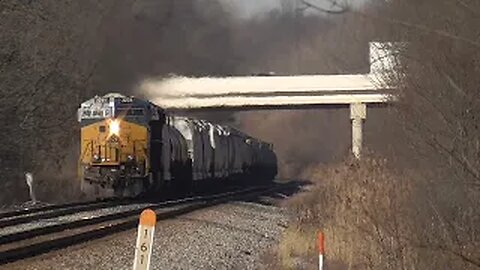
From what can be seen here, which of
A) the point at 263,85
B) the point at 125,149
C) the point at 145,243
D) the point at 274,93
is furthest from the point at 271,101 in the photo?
the point at 145,243

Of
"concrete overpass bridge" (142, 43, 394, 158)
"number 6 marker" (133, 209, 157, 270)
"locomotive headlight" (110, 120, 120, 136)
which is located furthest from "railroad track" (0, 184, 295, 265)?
"concrete overpass bridge" (142, 43, 394, 158)

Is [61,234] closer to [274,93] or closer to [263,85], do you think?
[263,85]

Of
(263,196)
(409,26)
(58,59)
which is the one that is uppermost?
(58,59)

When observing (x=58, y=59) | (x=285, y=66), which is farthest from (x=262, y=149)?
(x=58, y=59)

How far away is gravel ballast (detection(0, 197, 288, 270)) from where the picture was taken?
568 inches

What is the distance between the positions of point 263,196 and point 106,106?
1320cm

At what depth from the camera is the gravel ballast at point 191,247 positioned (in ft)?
47.4

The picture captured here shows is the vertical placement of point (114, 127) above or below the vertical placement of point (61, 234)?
above

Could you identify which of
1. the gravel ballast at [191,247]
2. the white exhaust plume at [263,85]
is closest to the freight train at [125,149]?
the gravel ballast at [191,247]

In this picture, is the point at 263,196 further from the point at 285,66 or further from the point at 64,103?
the point at 285,66

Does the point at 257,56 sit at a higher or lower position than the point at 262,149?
higher

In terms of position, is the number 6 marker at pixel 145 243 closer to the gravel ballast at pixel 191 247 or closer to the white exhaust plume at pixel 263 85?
the gravel ballast at pixel 191 247

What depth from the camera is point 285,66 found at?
71.4 m

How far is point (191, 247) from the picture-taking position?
1788 centimetres
